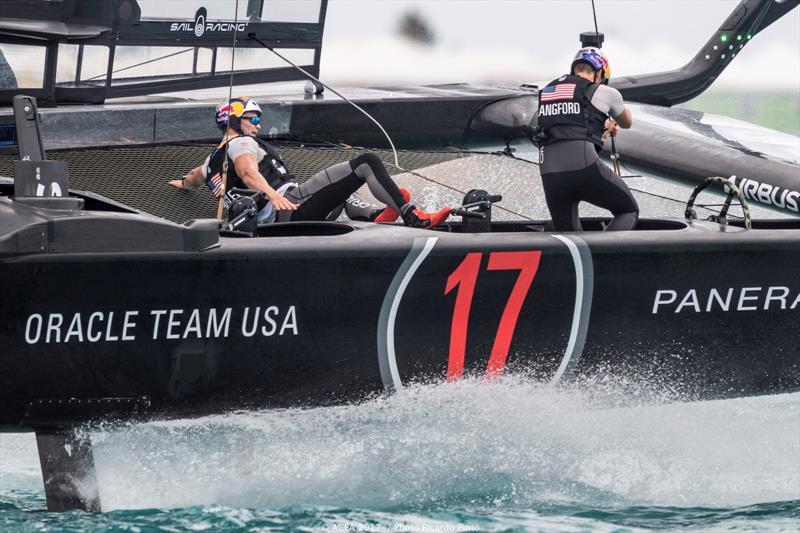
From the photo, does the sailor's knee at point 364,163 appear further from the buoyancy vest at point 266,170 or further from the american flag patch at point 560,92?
the american flag patch at point 560,92

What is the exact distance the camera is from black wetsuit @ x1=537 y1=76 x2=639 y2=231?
5.29 metres

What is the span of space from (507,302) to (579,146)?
2.65 feet

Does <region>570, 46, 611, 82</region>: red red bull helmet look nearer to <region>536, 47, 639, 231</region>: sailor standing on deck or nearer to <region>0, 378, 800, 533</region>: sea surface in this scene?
<region>536, 47, 639, 231</region>: sailor standing on deck

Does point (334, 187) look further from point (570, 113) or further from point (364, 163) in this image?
point (570, 113)

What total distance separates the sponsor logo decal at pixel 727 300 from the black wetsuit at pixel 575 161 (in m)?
0.41

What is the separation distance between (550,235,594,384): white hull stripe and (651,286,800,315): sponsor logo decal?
272 mm

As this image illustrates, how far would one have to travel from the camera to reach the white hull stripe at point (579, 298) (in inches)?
193

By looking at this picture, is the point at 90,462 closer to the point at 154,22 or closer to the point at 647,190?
the point at 154,22

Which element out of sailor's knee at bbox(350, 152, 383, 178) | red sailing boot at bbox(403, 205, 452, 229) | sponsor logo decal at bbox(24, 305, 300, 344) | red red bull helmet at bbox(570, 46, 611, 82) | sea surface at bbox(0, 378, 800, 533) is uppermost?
red red bull helmet at bbox(570, 46, 611, 82)

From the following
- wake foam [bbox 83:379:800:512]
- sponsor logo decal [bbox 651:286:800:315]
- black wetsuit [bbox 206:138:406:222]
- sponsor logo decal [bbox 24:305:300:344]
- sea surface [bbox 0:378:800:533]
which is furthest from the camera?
black wetsuit [bbox 206:138:406:222]

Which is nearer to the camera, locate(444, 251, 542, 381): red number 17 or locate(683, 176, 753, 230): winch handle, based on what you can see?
locate(444, 251, 542, 381): red number 17

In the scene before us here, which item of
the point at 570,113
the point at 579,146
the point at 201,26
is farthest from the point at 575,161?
the point at 201,26

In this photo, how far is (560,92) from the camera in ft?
17.5

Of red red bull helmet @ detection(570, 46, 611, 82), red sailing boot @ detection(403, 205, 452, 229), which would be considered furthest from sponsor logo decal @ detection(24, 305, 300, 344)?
red red bull helmet @ detection(570, 46, 611, 82)
